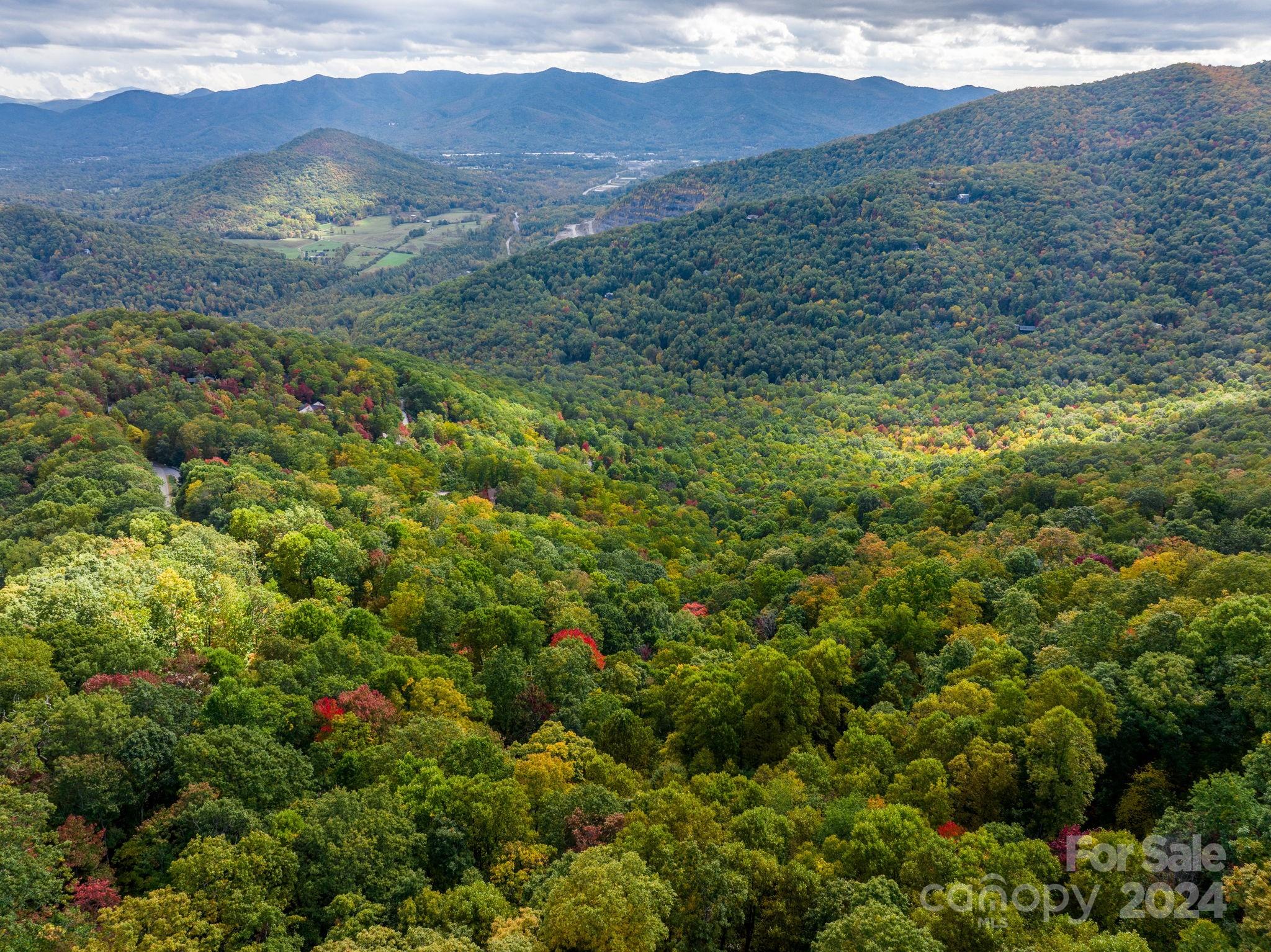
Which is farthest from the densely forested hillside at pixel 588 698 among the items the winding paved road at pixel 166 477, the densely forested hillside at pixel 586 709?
the winding paved road at pixel 166 477

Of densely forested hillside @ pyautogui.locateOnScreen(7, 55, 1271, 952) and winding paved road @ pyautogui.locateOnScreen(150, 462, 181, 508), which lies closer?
densely forested hillside @ pyautogui.locateOnScreen(7, 55, 1271, 952)

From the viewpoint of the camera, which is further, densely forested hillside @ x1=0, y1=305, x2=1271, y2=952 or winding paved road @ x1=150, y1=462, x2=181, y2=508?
winding paved road @ x1=150, y1=462, x2=181, y2=508

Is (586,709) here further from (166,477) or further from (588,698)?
(166,477)

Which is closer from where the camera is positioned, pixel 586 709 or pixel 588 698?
pixel 586 709

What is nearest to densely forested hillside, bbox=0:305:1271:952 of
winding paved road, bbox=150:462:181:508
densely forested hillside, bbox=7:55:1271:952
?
densely forested hillside, bbox=7:55:1271:952

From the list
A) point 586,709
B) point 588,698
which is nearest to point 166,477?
point 588,698

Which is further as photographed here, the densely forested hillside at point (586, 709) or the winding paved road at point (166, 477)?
the winding paved road at point (166, 477)

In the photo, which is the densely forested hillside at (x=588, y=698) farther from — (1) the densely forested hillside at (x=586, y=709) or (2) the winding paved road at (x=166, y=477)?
(2) the winding paved road at (x=166, y=477)

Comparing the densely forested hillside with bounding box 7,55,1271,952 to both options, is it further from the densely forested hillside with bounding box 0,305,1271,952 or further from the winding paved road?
the winding paved road
